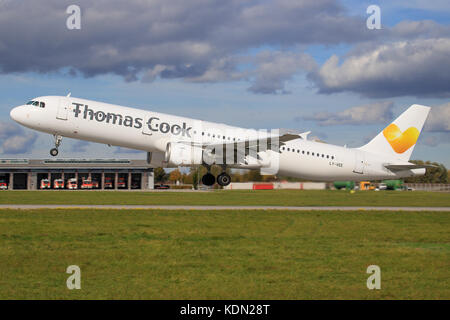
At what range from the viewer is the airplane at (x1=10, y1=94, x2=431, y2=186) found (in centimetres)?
3491

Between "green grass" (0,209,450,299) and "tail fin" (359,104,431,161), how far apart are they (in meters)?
19.5

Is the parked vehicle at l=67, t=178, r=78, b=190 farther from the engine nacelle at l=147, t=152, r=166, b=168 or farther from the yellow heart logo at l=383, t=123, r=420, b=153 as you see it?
the yellow heart logo at l=383, t=123, r=420, b=153

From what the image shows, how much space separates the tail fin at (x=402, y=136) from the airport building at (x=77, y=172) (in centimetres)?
7445

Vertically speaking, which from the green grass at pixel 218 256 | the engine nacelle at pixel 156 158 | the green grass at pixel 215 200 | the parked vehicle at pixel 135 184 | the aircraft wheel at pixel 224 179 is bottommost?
the green grass at pixel 218 256

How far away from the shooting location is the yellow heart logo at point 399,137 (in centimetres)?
4441

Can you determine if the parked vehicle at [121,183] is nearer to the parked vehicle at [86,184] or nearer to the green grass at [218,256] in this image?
the parked vehicle at [86,184]

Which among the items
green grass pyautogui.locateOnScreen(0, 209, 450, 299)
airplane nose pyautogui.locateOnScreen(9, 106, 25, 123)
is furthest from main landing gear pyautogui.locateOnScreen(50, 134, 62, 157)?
green grass pyautogui.locateOnScreen(0, 209, 450, 299)

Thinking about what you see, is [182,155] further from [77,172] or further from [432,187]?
[432,187]

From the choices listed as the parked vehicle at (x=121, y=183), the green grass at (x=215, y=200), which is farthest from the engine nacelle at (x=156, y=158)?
the parked vehicle at (x=121, y=183)

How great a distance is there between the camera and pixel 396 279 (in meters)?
12.6

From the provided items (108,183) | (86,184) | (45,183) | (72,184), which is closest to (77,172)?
(108,183)
